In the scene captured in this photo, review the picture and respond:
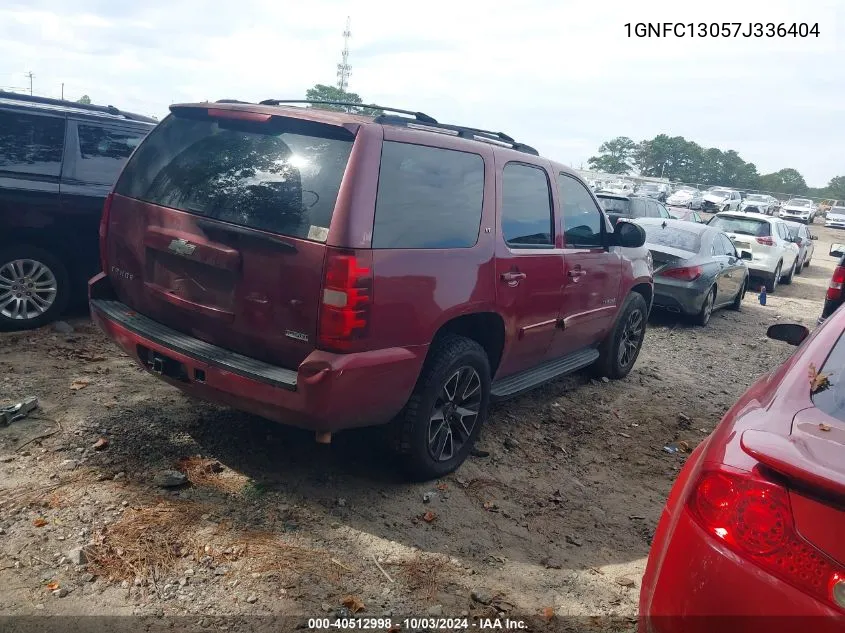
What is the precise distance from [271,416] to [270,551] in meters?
0.63

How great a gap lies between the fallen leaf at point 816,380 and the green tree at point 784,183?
104903 mm

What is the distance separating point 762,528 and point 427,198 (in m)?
2.40

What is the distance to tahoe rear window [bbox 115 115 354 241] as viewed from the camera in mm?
3338

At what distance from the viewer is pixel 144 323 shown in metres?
3.89

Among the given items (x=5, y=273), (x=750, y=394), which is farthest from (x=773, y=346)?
(x=5, y=273)

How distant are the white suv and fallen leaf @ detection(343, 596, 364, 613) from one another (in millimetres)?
13606

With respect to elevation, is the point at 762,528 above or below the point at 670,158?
below

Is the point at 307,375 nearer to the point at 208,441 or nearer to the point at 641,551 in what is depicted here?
the point at 208,441

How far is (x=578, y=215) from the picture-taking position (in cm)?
528

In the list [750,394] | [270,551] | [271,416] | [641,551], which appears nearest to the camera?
[750,394]

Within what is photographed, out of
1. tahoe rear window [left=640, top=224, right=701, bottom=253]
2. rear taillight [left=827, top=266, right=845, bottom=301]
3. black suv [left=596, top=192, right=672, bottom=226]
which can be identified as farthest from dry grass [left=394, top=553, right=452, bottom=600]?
black suv [left=596, top=192, right=672, bottom=226]

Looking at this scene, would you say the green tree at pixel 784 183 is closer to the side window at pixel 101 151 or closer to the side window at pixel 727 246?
the side window at pixel 727 246

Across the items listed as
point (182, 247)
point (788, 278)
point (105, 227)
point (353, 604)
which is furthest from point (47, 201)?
point (788, 278)

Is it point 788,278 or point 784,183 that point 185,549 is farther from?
point 784,183
